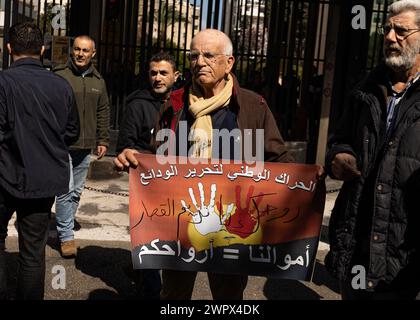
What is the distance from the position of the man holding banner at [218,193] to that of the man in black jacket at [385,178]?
480mm

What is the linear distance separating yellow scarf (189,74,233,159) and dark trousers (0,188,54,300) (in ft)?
3.57

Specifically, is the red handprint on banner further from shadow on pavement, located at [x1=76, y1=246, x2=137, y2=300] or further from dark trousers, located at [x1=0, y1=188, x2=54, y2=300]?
shadow on pavement, located at [x1=76, y1=246, x2=137, y2=300]

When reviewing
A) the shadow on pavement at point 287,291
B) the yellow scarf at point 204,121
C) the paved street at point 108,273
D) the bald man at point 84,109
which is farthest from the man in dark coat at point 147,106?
the shadow on pavement at point 287,291

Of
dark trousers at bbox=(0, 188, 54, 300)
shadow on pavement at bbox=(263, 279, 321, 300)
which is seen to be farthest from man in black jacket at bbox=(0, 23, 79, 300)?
shadow on pavement at bbox=(263, 279, 321, 300)

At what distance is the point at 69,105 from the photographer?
4.06 meters

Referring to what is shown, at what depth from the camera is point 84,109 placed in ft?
19.2

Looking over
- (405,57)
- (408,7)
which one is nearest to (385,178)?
(405,57)

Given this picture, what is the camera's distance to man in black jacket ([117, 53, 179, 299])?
14.4 ft

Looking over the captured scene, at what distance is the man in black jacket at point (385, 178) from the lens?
2803 millimetres

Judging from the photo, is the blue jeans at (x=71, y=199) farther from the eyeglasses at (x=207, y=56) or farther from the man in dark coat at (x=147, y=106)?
the eyeglasses at (x=207, y=56)
